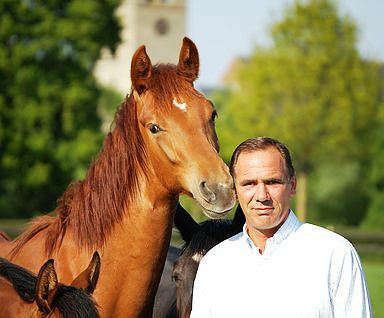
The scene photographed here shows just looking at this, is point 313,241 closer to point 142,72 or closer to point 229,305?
point 229,305

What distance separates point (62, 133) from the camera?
27422 mm

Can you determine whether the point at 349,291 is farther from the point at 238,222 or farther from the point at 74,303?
the point at 238,222

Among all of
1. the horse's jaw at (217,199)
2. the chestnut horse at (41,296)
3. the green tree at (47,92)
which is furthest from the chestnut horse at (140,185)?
the green tree at (47,92)

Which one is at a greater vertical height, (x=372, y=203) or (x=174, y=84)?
(x=174, y=84)

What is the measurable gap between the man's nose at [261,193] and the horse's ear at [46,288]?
88cm

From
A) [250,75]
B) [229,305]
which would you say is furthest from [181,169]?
[250,75]

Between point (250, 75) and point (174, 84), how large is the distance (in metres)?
20.7

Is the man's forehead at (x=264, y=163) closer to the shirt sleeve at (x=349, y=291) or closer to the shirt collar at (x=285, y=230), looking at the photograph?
the shirt collar at (x=285, y=230)

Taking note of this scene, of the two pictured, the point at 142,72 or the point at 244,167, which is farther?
the point at 142,72

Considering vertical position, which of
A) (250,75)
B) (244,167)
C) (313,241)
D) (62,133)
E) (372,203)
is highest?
(244,167)

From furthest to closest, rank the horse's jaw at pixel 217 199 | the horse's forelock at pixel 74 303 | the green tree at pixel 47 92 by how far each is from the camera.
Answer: the green tree at pixel 47 92 < the horse's jaw at pixel 217 199 < the horse's forelock at pixel 74 303

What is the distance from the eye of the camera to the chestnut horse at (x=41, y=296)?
11.2 ft

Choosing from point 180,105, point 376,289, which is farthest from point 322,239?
point 376,289

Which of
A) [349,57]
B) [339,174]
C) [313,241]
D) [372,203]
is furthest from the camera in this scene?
[339,174]
